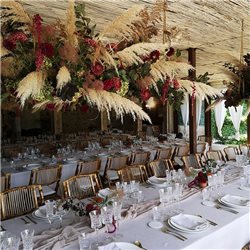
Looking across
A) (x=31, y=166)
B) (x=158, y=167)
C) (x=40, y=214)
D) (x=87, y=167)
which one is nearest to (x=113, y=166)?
(x=87, y=167)

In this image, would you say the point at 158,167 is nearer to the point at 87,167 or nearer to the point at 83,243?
the point at 87,167

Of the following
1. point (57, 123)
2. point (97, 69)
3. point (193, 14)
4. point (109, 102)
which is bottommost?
point (57, 123)

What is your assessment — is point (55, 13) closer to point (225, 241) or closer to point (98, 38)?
point (98, 38)

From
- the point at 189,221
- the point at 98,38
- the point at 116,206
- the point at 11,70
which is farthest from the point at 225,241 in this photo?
the point at 11,70

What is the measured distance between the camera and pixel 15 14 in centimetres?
175

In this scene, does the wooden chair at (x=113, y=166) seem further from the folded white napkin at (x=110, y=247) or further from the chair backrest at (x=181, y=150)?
the folded white napkin at (x=110, y=247)

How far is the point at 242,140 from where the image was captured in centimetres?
889

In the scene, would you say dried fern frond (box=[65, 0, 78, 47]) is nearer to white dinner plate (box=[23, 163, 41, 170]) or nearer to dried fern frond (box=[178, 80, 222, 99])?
dried fern frond (box=[178, 80, 222, 99])

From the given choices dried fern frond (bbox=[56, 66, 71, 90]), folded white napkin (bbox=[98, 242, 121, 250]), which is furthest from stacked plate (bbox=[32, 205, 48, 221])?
dried fern frond (bbox=[56, 66, 71, 90])

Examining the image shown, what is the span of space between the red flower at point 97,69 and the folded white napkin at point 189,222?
120cm

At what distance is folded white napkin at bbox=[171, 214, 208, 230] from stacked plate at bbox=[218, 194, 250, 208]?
43 centimetres

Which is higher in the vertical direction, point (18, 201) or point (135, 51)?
point (135, 51)

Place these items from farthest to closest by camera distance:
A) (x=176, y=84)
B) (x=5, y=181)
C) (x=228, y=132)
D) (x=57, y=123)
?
(x=57, y=123) → (x=228, y=132) → (x=5, y=181) → (x=176, y=84)

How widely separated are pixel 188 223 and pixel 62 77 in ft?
4.51
